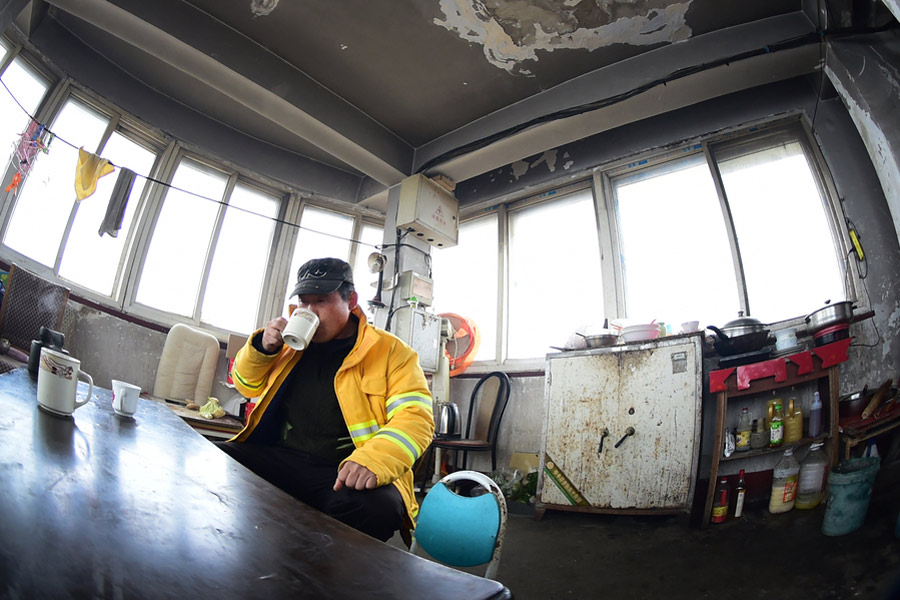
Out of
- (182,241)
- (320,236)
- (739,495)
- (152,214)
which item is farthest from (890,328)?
(152,214)

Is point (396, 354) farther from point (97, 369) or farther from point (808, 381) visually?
point (97, 369)

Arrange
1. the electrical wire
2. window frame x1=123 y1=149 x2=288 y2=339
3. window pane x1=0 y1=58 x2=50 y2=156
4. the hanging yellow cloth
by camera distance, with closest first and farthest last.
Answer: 1. the electrical wire
2. window pane x1=0 y1=58 x2=50 y2=156
3. the hanging yellow cloth
4. window frame x1=123 y1=149 x2=288 y2=339

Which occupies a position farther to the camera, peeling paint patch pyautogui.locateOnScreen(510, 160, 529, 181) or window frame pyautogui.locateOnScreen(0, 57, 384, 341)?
peeling paint patch pyautogui.locateOnScreen(510, 160, 529, 181)

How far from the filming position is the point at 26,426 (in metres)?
0.85


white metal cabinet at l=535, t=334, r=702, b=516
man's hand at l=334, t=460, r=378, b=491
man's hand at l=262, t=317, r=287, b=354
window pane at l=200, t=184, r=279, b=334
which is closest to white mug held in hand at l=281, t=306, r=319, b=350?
man's hand at l=262, t=317, r=287, b=354

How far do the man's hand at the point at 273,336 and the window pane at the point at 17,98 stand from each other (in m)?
3.76

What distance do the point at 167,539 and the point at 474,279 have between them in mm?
4892

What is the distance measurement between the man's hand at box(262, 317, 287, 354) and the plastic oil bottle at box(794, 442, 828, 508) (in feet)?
9.80

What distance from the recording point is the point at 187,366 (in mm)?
4020

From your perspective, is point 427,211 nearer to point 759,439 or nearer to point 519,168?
point 519,168

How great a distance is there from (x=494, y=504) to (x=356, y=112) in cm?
410

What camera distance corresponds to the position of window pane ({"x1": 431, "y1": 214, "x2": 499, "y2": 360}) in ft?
16.4

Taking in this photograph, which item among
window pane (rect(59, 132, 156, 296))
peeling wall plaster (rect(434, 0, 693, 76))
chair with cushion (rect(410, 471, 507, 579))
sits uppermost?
peeling wall plaster (rect(434, 0, 693, 76))

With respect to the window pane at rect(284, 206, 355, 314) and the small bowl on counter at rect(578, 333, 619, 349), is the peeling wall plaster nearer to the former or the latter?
the small bowl on counter at rect(578, 333, 619, 349)
